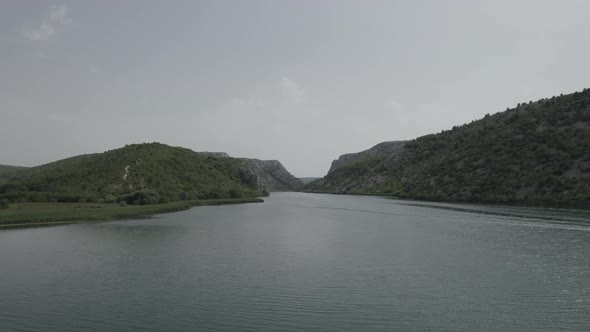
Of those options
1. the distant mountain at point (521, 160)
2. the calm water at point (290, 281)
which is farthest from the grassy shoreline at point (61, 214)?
the distant mountain at point (521, 160)

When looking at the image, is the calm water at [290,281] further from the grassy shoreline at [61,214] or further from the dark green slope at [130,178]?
the dark green slope at [130,178]

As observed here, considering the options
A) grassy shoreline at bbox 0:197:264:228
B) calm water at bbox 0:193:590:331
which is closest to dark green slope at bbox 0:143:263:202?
grassy shoreline at bbox 0:197:264:228

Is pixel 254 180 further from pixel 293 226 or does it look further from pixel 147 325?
pixel 147 325

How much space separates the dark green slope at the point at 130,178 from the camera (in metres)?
96.2

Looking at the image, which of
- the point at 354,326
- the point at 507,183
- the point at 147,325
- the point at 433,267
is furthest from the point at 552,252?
the point at 507,183

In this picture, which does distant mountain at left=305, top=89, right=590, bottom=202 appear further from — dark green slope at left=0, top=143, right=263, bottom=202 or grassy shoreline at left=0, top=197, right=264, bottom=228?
grassy shoreline at left=0, top=197, right=264, bottom=228

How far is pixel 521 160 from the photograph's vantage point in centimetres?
11856

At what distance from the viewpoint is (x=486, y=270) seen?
32844 millimetres

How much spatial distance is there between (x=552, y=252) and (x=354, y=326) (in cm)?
2923

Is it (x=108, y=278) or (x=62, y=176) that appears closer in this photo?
(x=108, y=278)

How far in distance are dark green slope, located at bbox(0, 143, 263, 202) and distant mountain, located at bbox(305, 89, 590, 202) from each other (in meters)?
71.7

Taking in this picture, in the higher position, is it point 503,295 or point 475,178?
point 475,178

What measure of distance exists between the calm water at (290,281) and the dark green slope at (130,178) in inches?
1819

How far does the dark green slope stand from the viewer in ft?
316
